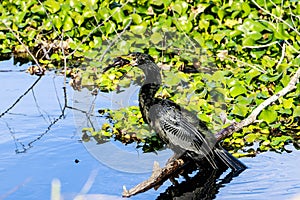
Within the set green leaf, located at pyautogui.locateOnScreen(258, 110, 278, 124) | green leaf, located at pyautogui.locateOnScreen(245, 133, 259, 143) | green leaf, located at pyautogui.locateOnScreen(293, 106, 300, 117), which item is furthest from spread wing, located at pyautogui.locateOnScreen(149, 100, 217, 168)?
green leaf, located at pyautogui.locateOnScreen(293, 106, 300, 117)

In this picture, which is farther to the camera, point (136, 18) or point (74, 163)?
point (136, 18)

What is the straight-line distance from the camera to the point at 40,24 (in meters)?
8.57

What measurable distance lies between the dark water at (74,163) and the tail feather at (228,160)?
75 mm

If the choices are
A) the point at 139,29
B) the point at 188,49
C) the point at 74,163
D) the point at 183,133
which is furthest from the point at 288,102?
the point at 139,29

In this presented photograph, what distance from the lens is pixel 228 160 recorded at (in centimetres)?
530

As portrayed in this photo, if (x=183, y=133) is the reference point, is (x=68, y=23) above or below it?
below

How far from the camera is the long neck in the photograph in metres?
5.34

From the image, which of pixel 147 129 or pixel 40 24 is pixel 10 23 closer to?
pixel 40 24

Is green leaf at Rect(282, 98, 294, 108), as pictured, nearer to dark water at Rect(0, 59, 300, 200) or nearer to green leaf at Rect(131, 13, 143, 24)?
dark water at Rect(0, 59, 300, 200)

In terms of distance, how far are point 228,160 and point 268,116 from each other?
0.76 meters

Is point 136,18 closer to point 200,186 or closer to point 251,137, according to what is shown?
point 251,137

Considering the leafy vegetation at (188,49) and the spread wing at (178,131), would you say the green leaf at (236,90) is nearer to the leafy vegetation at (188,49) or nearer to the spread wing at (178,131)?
the leafy vegetation at (188,49)

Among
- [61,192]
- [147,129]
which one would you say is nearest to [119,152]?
[147,129]

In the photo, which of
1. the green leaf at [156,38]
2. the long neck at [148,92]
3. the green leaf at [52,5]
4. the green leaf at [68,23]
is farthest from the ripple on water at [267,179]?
the green leaf at [52,5]
